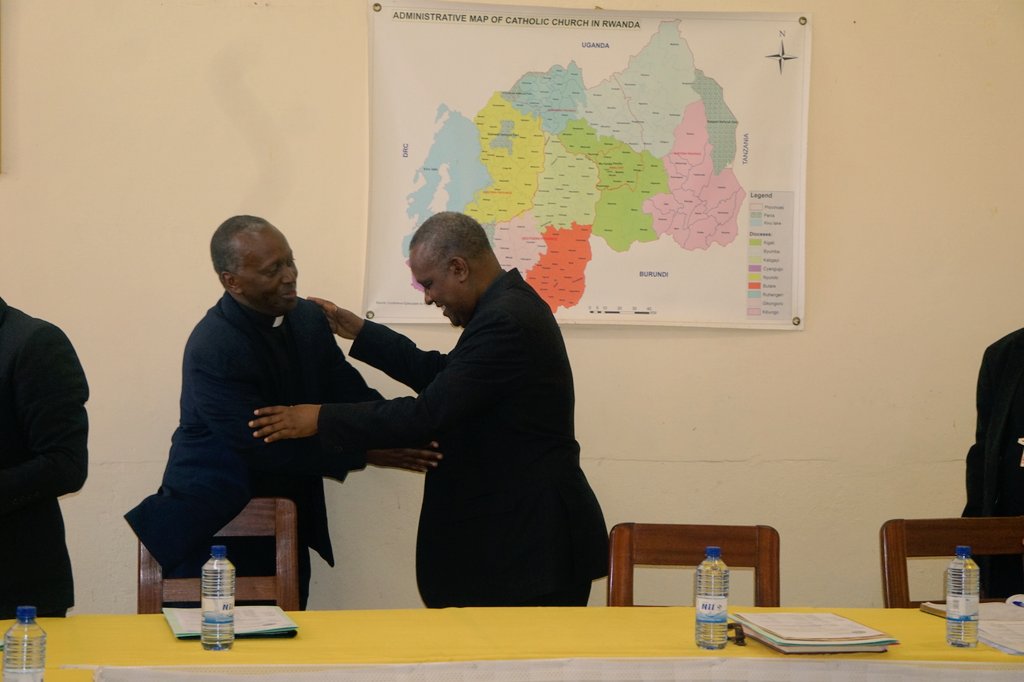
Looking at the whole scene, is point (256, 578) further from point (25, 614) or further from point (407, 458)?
point (25, 614)

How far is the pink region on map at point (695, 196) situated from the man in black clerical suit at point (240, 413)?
54.0 inches

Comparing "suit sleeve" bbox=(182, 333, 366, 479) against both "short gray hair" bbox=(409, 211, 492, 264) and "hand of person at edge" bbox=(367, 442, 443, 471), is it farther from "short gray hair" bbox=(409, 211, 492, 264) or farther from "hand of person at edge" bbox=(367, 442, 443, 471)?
"short gray hair" bbox=(409, 211, 492, 264)

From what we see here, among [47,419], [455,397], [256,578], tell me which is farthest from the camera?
[455,397]

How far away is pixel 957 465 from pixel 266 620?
9.28ft

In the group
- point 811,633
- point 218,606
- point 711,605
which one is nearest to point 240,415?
point 218,606

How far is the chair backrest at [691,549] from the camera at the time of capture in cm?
279

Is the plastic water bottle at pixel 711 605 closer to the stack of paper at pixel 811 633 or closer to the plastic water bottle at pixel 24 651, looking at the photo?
the stack of paper at pixel 811 633

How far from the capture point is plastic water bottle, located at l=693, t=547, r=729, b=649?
2.19 metres

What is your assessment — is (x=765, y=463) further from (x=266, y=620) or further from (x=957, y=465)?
(x=266, y=620)

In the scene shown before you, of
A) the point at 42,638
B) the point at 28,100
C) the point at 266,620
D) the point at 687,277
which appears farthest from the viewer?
the point at 687,277

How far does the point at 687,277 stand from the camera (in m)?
3.97

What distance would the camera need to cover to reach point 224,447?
3225mm

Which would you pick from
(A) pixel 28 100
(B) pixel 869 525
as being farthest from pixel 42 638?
(B) pixel 869 525

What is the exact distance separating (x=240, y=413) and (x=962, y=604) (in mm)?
2016
